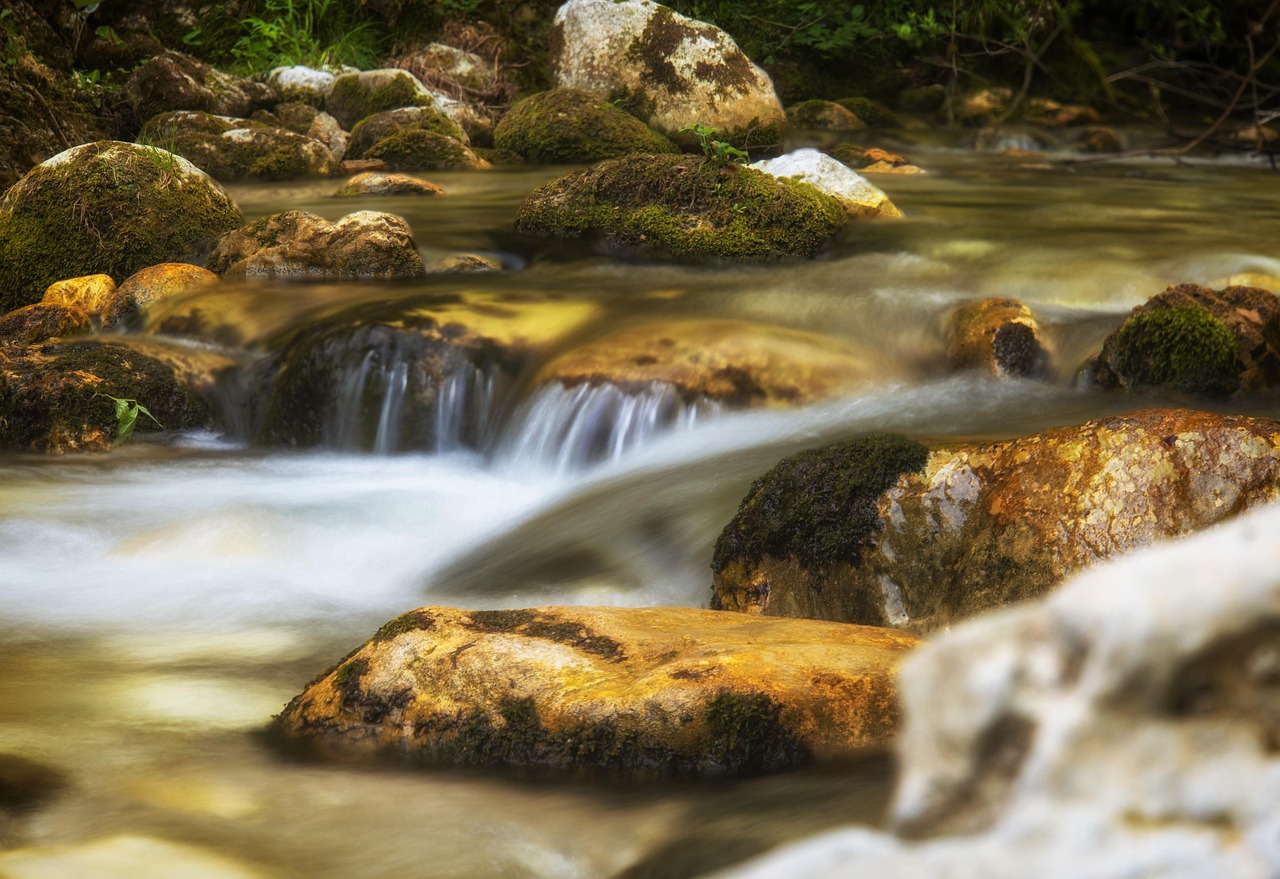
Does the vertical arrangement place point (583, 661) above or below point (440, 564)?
above

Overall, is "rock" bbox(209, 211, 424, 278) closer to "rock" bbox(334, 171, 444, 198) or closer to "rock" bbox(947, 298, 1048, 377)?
"rock" bbox(334, 171, 444, 198)

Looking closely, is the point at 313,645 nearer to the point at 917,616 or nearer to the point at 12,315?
the point at 917,616

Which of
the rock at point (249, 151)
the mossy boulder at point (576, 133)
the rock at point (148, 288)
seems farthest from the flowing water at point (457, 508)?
the mossy boulder at point (576, 133)

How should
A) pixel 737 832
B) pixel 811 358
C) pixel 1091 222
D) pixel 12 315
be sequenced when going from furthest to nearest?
1. pixel 1091 222
2. pixel 12 315
3. pixel 811 358
4. pixel 737 832

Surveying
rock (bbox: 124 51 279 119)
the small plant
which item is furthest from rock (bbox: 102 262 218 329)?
rock (bbox: 124 51 279 119)

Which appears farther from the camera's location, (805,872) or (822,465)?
(822,465)

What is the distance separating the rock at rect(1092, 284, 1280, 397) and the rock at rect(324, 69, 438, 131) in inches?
412

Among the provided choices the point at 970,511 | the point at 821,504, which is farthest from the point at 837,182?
the point at 970,511

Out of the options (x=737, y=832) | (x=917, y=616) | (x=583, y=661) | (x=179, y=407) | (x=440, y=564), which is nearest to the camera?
(x=737, y=832)

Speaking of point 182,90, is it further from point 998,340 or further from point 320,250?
point 998,340

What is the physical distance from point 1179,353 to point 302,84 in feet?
40.4

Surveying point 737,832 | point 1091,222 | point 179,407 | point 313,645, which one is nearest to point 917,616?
point 737,832

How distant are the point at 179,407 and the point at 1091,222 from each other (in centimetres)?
633

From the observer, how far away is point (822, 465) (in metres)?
4.15
